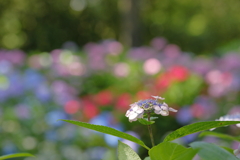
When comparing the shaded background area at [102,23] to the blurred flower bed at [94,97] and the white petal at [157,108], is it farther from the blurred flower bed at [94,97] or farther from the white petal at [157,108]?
the white petal at [157,108]

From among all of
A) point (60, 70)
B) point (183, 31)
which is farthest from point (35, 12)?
point (60, 70)

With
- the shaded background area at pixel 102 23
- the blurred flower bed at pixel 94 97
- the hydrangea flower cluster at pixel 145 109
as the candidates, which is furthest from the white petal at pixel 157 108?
the shaded background area at pixel 102 23

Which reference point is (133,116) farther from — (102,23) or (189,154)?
(102,23)

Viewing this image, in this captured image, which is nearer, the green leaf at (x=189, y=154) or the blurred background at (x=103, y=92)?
the green leaf at (x=189, y=154)

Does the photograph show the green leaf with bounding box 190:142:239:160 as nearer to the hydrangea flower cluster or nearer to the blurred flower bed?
the hydrangea flower cluster

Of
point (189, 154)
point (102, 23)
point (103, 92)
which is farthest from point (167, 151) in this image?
point (102, 23)

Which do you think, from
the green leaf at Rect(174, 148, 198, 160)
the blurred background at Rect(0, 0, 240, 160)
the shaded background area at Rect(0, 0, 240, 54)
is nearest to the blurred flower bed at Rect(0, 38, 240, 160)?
the blurred background at Rect(0, 0, 240, 160)
